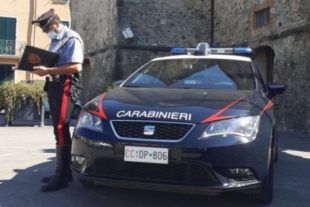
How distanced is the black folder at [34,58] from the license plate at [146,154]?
60.5 inches

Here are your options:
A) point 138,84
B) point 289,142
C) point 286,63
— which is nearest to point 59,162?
point 138,84

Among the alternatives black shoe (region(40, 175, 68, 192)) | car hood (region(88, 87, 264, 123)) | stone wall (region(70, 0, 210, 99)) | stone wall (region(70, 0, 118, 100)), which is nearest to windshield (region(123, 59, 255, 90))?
car hood (region(88, 87, 264, 123))

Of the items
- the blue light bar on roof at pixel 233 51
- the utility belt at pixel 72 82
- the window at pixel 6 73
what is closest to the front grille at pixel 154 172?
the utility belt at pixel 72 82

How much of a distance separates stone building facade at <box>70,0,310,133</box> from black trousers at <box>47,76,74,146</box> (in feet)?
26.6

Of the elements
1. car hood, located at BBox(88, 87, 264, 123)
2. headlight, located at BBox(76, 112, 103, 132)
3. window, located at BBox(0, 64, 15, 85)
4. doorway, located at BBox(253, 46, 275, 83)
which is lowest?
headlight, located at BBox(76, 112, 103, 132)

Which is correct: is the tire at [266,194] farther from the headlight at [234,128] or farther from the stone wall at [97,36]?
the stone wall at [97,36]

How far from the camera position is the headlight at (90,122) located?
3359mm

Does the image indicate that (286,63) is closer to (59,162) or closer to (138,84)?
(138,84)

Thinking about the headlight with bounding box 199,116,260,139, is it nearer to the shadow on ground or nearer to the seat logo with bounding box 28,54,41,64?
the shadow on ground

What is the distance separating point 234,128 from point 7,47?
2548cm

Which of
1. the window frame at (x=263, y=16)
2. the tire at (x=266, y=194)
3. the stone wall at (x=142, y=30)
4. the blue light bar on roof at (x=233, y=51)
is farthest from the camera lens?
the stone wall at (x=142, y=30)

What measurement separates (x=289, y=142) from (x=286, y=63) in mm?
3450

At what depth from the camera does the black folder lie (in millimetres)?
4117

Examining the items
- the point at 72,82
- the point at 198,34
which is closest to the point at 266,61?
the point at 198,34
